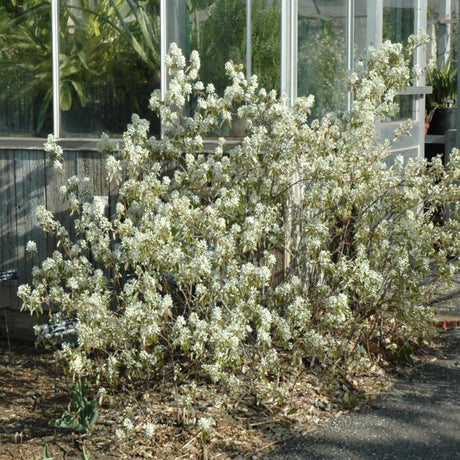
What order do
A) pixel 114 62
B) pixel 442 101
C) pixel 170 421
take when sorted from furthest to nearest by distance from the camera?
pixel 442 101, pixel 114 62, pixel 170 421

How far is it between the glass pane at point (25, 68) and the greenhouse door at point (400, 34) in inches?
100

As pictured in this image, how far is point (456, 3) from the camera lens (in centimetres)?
1276

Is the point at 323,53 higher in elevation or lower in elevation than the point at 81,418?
higher

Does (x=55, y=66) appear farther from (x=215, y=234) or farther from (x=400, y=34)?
(x=400, y=34)

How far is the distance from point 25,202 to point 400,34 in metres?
3.77

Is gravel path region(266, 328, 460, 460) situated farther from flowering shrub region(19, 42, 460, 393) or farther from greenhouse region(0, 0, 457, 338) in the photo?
greenhouse region(0, 0, 457, 338)

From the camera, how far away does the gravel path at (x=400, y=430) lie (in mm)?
5285

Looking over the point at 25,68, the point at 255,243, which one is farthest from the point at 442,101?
the point at 255,243

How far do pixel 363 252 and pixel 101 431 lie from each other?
1.92 metres

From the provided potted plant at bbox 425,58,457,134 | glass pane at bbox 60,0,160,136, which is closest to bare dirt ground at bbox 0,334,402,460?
glass pane at bbox 60,0,160,136

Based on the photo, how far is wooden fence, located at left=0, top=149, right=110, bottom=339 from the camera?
7.64 meters

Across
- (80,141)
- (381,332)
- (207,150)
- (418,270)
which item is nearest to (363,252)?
(418,270)

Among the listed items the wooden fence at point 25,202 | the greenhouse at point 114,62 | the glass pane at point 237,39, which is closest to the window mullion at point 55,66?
the greenhouse at point 114,62

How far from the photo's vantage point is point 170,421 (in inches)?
225
